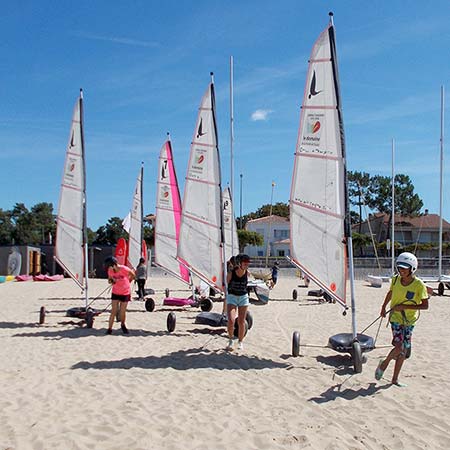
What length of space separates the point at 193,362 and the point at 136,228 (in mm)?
13425

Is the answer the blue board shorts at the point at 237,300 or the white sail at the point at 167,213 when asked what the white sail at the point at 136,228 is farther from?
the blue board shorts at the point at 237,300

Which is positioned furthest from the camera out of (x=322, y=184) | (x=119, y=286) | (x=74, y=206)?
(x=74, y=206)

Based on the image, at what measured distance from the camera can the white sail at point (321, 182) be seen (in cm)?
752

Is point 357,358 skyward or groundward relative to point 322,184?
groundward

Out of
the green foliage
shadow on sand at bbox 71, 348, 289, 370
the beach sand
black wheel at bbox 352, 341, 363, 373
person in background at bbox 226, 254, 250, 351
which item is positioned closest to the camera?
the beach sand

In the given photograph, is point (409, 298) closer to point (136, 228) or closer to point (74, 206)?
point (74, 206)

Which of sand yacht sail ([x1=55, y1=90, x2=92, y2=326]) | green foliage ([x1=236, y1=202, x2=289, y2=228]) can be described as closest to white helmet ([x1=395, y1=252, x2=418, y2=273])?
sand yacht sail ([x1=55, y1=90, x2=92, y2=326])

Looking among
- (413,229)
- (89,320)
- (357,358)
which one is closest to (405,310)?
(357,358)

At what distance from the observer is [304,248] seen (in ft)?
26.2

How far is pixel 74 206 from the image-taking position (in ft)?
39.8

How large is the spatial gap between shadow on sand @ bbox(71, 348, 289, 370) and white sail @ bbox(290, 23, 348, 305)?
5.08ft

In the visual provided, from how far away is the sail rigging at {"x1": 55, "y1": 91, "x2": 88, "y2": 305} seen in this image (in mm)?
11938

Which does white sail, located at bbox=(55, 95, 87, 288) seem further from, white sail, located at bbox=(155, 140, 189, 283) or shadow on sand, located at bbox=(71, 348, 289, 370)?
shadow on sand, located at bbox=(71, 348, 289, 370)

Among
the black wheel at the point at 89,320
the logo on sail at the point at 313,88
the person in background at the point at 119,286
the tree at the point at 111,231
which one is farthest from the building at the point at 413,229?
the logo on sail at the point at 313,88
